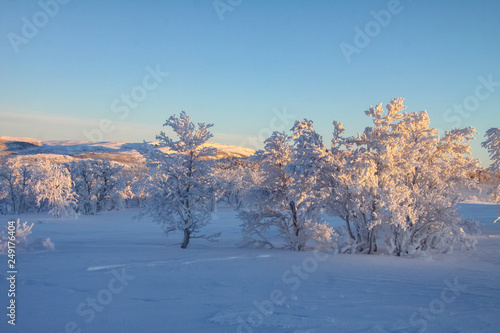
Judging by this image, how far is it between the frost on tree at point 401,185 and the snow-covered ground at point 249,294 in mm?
2105

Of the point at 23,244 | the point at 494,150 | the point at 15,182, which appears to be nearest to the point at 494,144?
the point at 494,150

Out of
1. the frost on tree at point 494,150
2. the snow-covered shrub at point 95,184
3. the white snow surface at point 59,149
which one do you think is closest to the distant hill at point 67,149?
the white snow surface at point 59,149

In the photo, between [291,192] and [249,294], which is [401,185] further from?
[249,294]

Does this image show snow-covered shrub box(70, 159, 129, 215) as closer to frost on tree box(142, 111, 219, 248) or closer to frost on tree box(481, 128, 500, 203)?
frost on tree box(142, 111, 219, 248)

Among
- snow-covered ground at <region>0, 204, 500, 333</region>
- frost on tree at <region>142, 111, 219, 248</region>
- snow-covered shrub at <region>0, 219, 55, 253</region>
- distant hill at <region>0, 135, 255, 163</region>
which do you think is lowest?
snow-covered shrub at <region>0, 219, 55, 253</region>

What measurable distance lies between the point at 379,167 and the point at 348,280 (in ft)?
21.9

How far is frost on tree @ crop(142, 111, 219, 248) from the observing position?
48.1 feet

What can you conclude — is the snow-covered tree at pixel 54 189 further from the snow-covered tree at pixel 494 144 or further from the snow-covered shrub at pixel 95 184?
the snow-covered tree at pixel 494 144

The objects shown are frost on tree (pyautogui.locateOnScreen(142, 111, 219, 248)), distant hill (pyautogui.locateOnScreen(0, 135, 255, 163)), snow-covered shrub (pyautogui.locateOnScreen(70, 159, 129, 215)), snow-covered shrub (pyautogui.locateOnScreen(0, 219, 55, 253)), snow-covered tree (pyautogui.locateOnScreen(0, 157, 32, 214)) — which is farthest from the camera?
distant hill (pyautogui.locateOnScreen(0, 135, 255, 163))

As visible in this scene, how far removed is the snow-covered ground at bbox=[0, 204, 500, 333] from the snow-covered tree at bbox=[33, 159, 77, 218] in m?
23.8

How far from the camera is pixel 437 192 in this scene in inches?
561

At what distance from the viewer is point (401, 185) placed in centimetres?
1332

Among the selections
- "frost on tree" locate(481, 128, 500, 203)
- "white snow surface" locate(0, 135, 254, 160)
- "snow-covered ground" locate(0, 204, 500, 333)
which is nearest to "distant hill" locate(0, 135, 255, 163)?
"white snow surface" locate(0, 135, 254, 160)

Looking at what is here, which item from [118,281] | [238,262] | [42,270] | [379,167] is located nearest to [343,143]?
[379,167]
